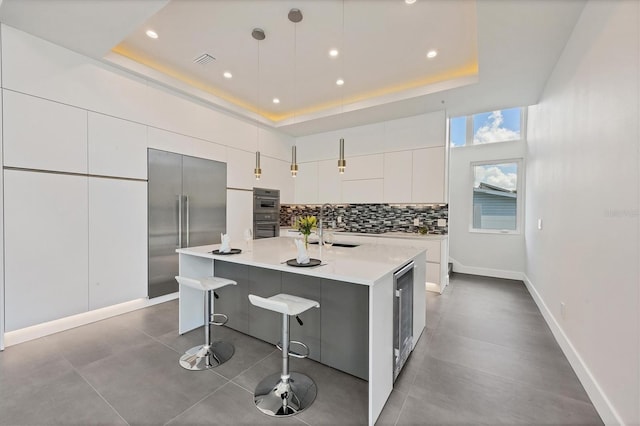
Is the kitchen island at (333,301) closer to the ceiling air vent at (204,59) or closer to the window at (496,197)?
the ceiling air vent at (204,59)

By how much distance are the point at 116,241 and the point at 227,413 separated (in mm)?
2588

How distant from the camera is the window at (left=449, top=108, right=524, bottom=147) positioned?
16.2 ft

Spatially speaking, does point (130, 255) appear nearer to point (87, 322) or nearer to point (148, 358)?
point (87, 322)

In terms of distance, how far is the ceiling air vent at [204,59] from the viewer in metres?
3.20

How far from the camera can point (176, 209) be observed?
12.4 ft

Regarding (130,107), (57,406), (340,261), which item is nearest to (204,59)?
(130,107)

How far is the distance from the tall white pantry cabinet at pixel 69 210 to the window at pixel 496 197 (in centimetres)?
596

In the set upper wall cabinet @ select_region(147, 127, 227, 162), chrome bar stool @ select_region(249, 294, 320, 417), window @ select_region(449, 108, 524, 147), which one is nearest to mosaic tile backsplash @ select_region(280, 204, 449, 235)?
window @ select_region(449, 108, 524, 147)

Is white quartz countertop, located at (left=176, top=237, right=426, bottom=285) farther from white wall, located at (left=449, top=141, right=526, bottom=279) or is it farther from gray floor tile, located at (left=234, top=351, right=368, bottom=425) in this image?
white wall, located at (left=449, top=141, right=526, bottom=279)

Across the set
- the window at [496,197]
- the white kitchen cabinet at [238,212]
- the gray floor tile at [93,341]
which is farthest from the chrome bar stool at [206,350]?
the window at [496,197]

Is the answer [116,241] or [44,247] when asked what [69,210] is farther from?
[116,241]

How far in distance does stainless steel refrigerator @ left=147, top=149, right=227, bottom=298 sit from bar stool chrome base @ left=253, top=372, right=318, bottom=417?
247cm

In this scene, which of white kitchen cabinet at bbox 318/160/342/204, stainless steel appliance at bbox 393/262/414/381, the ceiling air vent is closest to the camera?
stainless steel appliance at bbox 393/262/414/381

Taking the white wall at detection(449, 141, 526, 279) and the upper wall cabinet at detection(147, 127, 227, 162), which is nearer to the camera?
the upper wall cabinet at detection(147, 127, 227, 162)
